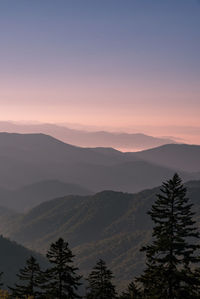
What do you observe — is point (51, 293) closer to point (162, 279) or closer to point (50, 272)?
point (50, 272)

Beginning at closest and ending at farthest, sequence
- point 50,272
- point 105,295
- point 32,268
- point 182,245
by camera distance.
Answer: point 182,245 → point 50,272 → point 32,268 → point 105,295

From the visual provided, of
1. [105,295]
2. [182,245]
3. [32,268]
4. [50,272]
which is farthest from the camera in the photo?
[105,295]

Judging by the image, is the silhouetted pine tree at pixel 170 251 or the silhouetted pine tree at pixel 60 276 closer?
the silhouetted pine tree at pixel 170 251

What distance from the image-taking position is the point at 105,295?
58.6 metres

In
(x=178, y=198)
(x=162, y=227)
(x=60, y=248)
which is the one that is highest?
(x=178, y=198)

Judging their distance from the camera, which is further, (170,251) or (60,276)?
(60,276)

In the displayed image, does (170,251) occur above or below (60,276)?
above

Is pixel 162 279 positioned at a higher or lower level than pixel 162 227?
lower

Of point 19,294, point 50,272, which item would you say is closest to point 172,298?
point 50,272

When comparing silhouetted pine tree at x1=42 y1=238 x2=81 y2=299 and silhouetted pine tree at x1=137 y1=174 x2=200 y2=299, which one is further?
silhouetted pine tree at x1=42 y1=238 x2=81 y2=299

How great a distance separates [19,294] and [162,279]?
71.1 feet

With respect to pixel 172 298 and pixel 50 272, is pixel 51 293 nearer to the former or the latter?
pixel 50 272

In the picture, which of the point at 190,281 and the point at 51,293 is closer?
the point at 190,281

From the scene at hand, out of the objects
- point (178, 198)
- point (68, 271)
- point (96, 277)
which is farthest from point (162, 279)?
point (96, 277)
